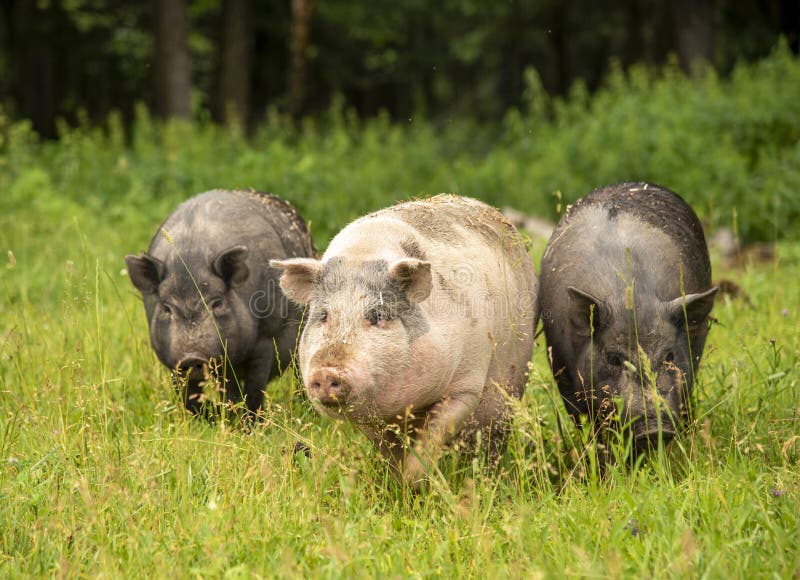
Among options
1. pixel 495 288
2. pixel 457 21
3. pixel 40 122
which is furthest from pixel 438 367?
pixel 457 21

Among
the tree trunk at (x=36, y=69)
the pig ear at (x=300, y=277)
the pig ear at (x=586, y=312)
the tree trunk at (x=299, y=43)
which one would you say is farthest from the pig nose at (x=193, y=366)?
the tree trunk at (x=36, y=69)

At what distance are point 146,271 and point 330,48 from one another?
22.0 m

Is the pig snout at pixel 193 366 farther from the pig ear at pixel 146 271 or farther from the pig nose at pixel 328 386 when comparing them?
the pig nose at pixel 328 386

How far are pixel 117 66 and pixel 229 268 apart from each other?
81.7 feet

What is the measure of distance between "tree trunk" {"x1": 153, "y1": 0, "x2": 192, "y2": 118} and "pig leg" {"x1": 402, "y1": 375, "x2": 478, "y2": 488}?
1309 cm

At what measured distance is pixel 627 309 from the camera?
15.2 ft

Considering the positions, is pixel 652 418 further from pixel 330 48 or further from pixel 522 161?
pixel 330 48

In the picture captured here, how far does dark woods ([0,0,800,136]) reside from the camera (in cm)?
1798

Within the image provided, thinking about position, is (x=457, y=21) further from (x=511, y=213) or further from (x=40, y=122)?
(x=511, y=213)

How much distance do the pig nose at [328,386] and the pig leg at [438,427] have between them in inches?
21.3

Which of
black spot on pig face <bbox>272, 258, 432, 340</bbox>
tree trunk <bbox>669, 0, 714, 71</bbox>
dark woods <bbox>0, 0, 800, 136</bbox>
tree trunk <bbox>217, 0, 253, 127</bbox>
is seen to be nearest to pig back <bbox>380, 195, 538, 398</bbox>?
black spot on pig face <bbox>272, 258, 432, 340</bbox>

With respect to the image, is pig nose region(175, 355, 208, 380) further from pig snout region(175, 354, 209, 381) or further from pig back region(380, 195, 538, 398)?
pig back region(380, 195, 538, 398)

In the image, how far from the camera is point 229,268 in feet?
18.7

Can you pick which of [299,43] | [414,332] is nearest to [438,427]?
[414,332]
